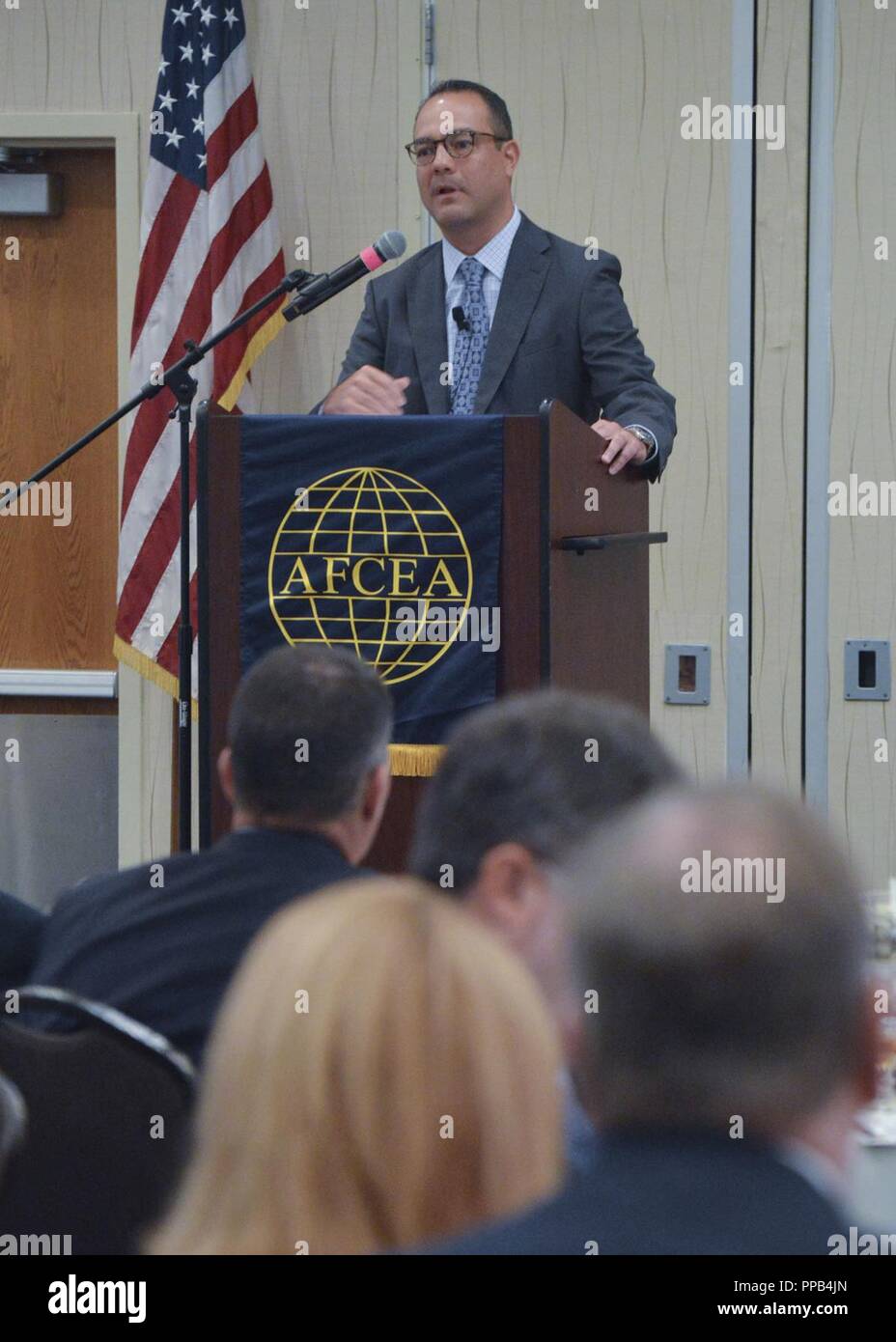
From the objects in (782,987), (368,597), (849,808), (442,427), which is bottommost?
(849,808)

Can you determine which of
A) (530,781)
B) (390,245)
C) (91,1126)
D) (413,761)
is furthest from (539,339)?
(91,1126)

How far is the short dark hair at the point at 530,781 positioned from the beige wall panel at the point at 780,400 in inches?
118

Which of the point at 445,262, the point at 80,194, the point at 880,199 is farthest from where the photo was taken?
the point at 80,194

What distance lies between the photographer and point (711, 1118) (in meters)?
0.86

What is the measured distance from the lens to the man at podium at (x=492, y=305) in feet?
10.4

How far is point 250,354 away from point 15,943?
2.68 metres

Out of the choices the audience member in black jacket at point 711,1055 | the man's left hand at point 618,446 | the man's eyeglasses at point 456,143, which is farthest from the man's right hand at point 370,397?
the audience member in black jacket at point 711,1055

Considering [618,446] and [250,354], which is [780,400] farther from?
[618,446]

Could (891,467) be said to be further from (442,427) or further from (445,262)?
(442,427)

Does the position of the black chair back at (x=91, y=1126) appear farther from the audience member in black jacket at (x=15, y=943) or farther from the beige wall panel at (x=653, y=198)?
A: the beige wall panel at (x=653, y=198)

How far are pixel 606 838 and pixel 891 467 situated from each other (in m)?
3.82

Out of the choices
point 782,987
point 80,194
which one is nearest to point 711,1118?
point 782,987

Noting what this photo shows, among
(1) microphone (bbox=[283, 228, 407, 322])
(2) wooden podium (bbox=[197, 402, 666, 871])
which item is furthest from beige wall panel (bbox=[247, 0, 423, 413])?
(2) wooden podium (bbox=[197, 402, 666, 871])

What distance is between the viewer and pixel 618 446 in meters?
2.88
